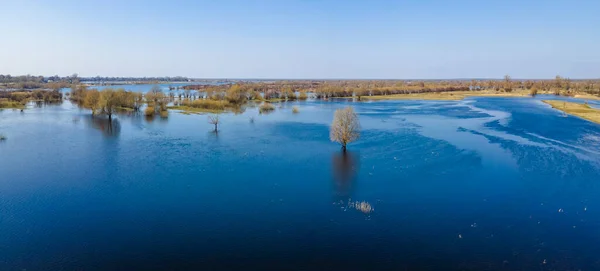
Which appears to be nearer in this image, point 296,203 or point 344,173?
point 296,203

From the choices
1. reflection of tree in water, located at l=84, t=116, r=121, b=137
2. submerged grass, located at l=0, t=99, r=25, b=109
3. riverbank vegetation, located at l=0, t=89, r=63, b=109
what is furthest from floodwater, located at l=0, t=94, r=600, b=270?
riverbank vegetation, located at l=0, t=89, r=63, b=109

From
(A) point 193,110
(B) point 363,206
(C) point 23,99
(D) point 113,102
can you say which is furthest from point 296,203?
(C) point 23,99

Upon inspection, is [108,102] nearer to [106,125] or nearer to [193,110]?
[106,125]

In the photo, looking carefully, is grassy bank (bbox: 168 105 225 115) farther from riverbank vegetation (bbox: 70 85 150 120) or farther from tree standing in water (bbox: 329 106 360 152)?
tree standing in water (bbox: 329 106 360 152)

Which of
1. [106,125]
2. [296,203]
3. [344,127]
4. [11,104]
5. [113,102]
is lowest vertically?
[296,203]

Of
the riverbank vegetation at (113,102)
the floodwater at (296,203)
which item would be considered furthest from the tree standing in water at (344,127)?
the riverbank vegetation at (113,102)

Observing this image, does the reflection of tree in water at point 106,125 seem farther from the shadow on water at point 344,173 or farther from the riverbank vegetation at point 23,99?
the riverbank vegetation at point 23,99
